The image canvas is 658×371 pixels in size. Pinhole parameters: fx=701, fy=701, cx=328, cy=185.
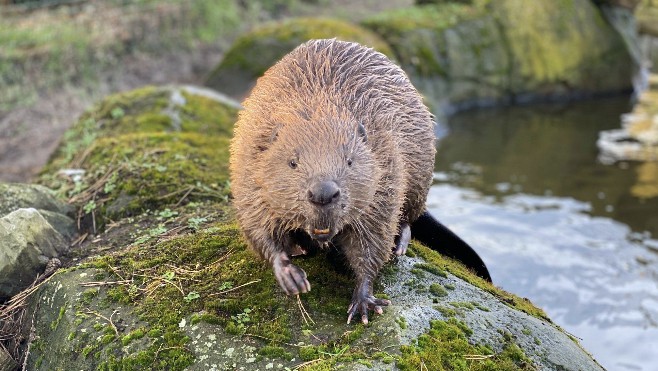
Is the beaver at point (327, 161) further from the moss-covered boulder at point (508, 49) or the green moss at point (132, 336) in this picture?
the moss-covered boulder at point (508, 49)

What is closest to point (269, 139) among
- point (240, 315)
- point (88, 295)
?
point (240, 315)

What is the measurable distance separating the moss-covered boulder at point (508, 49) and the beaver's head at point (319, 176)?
8.21 m

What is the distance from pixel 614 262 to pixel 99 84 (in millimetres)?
7202

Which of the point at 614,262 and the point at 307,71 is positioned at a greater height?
the point at 307,71

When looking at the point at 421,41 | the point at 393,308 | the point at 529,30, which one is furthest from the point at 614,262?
the point at 529,30

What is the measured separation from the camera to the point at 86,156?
530 cm

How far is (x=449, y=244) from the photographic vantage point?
417 centimetres

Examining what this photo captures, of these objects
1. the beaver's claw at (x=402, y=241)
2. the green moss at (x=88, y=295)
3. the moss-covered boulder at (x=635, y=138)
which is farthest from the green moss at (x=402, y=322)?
the moss-covered boulder at (x=635, y=138)

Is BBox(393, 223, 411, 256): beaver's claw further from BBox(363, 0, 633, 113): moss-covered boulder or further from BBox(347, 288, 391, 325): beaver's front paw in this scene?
BBox(363, 0, 633, 113): moss-covered boulder

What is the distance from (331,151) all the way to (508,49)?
967 cm

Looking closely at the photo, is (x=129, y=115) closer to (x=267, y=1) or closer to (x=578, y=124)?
(x=578, y=124)

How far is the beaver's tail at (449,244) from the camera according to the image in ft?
13.6

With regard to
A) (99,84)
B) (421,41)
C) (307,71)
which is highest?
(307,71)

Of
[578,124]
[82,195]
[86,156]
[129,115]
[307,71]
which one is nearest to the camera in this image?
[307,71]
